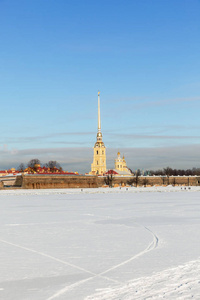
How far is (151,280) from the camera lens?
833cm

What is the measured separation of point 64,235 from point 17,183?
8842 centimetres

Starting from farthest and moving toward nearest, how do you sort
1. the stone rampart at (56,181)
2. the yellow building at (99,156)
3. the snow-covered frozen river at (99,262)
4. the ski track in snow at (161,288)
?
the yellow building at (99,156) → the stone rampart at (56,181) → the snow-covered frozen river at (99,262) → the ski track in snow at (161,288)

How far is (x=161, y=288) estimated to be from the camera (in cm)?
769

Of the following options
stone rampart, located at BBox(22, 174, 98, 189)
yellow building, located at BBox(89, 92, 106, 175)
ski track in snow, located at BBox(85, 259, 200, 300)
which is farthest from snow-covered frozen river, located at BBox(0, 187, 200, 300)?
yellow building, located at BBox(89, 92, 106, 175)

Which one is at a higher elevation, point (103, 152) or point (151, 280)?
point (103, 152)

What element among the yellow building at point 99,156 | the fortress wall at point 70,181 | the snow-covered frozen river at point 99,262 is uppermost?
the yellow building at point 99,156

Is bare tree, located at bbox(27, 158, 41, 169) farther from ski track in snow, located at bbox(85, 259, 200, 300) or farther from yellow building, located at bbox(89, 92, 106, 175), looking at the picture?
ski track in snow, located at bbox(85, 259, 200, 300)

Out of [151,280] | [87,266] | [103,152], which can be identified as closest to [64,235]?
[87,266]

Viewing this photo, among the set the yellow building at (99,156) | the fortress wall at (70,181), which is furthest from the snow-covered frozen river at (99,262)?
the yellow building at (99,156)

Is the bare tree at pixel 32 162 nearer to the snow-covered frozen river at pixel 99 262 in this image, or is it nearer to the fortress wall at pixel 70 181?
the fortress wall at pixel 70 181

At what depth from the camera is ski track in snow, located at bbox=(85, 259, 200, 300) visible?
7164 mm

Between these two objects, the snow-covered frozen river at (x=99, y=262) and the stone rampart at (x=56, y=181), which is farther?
the stone rampart at (x=56, y=181)

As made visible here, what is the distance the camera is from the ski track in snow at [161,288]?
7.16 m

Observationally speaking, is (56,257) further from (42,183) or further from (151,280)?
(42,183)
